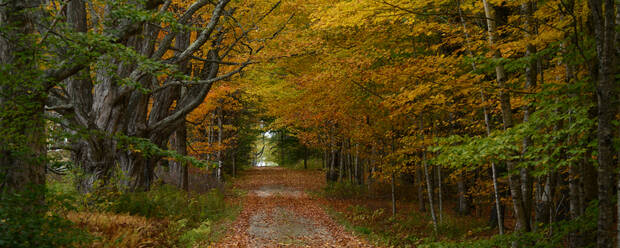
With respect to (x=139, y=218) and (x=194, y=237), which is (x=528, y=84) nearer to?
(x=194, y=237)

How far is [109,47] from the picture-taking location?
4598 millimetres

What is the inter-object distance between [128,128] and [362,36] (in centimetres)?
790

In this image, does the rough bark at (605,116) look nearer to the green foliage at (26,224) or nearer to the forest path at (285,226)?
the green foliage at (26,224)

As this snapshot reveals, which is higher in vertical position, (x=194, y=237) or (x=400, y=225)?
(x=194, y=237)

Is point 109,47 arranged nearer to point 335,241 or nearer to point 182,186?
point 335,241

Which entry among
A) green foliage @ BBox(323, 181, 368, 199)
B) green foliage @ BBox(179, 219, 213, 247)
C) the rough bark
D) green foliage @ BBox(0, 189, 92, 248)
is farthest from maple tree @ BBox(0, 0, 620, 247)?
green foliage @ BBox(323, 181, 368, 199)

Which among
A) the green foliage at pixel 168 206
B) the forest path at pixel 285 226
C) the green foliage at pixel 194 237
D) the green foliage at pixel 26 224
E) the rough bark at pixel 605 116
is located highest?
the rough bark at pixel 605 116

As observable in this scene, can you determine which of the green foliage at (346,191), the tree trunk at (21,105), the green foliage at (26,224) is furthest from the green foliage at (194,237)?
the green foliage at (346,191)

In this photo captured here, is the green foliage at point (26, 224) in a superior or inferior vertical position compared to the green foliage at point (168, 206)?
superior

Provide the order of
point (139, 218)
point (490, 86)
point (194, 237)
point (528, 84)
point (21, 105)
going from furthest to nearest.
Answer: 1. point (194, 237)
2. point (139, 218)
3. point (528, 84)
4. point (490, 86)
5. point (21, 105)

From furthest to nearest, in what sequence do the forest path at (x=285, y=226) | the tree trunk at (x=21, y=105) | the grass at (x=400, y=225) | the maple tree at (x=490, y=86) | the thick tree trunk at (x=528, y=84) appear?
the grass at (x=400, y=225) → the forest path at (x=285, y=226) → the thick tree trunk at (x=528, y=84) → the maple tree at (x=490, y=86) → the tree trunk at (x=21, y=105)

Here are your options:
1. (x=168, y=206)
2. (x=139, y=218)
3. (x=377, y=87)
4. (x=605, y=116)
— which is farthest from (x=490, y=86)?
(x=168, y=206)

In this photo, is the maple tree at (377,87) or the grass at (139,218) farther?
the grass at (139,218)

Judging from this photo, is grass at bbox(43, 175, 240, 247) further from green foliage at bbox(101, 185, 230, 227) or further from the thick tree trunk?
the thick tree trunk
